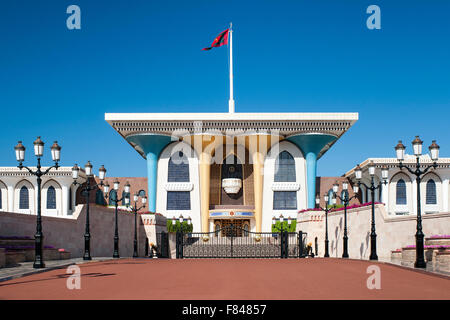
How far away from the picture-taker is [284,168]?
187 feet

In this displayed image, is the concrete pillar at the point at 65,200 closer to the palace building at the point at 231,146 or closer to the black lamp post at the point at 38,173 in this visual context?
the palace building at the point at 231,146

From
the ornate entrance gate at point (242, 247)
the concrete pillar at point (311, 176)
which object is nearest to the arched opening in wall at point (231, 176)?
the ornate entrance gate at point (242, 247)

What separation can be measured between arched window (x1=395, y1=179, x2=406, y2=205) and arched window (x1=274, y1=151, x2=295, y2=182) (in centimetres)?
1210

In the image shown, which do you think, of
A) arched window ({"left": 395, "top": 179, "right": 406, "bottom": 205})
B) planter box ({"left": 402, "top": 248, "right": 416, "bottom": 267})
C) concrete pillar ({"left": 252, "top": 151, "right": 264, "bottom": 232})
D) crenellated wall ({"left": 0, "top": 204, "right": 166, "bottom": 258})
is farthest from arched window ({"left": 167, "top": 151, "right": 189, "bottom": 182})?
planter box ({"left": 402, "top": 248, "right": 416, "bottom": 267})

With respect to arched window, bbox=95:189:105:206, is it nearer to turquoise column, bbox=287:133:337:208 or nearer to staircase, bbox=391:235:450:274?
turquoise column, bbox=287:133:337:208

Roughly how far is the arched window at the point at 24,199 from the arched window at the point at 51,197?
3.31m

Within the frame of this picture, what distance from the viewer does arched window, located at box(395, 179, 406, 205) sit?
179ft

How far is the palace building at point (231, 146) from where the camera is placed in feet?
176

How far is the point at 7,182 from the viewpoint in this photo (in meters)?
59.3

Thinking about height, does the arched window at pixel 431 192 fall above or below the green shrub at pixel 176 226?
above

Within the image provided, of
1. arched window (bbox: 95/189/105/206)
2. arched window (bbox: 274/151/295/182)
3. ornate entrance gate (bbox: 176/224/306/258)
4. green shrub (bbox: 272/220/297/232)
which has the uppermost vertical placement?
arched window (bbox: 274/151/295/182)
